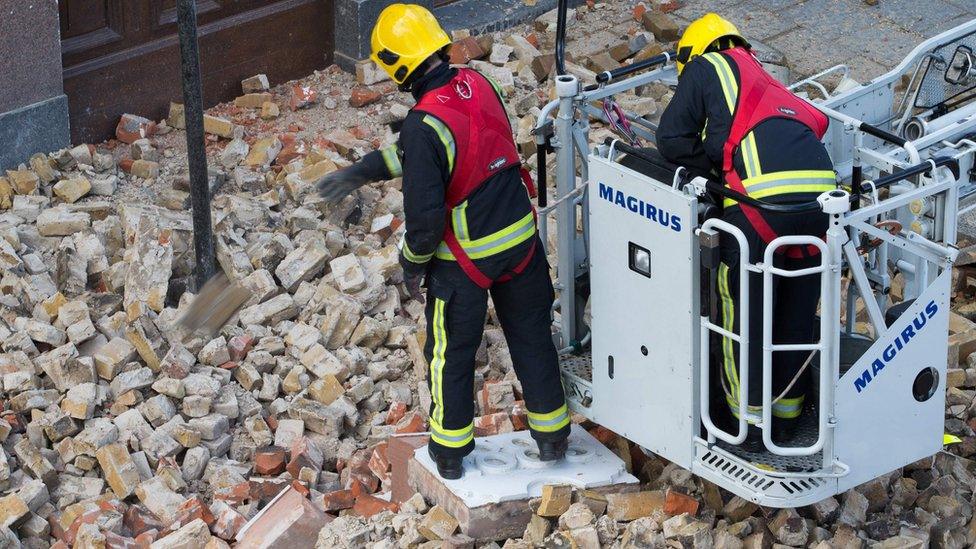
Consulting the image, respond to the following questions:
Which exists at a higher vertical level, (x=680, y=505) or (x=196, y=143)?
(x=196, y=143)

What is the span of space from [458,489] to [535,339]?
2.17 ft

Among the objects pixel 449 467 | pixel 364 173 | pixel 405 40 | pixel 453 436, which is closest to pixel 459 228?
pixel 364 173

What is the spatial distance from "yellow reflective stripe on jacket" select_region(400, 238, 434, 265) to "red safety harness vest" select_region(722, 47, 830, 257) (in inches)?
45.1

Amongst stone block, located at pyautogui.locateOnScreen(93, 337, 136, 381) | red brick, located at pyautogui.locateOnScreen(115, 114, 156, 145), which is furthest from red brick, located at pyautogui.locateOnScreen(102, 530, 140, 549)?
red brick, located at pyautogui.locateOnScreen(115, 114, 156, 145)

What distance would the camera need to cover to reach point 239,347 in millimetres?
7137

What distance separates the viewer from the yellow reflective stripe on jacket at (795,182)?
521cm

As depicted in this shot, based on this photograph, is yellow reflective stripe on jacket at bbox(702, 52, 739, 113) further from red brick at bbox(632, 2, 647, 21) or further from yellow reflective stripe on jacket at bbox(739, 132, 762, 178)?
red brick at bbox(632, 2, 647, 21)

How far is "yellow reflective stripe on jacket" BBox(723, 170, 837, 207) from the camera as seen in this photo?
5215 mm

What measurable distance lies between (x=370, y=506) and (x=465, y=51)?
450cm

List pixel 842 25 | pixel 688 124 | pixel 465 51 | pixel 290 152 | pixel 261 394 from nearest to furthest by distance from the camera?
pixel 688 124 → pixel 261 394 → pixel 290 152 → pixel 465 51 → pixel 842 25

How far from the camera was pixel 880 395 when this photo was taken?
210 inches

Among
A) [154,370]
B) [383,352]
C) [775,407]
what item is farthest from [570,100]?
[154,370]

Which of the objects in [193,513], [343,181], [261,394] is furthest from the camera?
[261,394]

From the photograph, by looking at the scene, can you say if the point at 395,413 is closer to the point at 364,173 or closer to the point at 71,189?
the point at 364,173
